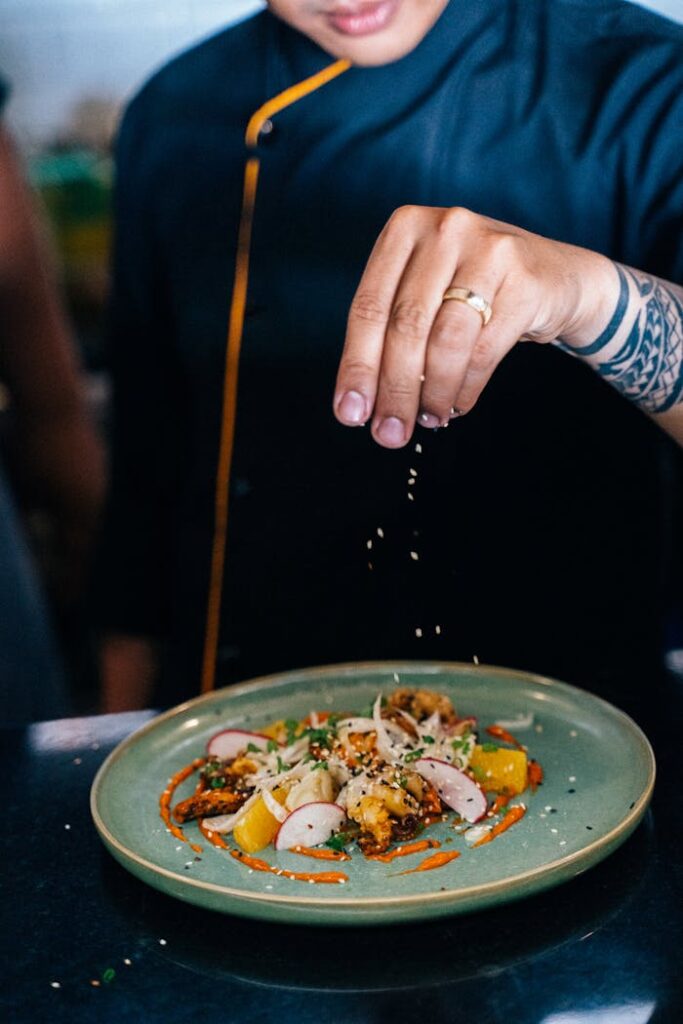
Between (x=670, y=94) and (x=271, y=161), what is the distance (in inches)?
21.4

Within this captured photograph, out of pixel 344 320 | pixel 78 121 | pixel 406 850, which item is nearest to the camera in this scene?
pixel 406 850

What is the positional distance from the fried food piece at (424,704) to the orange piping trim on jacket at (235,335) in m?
0.54

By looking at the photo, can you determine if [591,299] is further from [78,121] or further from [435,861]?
[78,121]

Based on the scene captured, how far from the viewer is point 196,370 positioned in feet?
5.88

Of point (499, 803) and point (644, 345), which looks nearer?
point (499, 803)

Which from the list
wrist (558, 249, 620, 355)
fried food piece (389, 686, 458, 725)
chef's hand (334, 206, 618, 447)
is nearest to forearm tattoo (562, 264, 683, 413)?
wrist (558, 249, 620, 355)

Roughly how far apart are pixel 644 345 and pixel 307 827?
0.64 meters

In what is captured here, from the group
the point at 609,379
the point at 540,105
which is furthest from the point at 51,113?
the point at 609,379

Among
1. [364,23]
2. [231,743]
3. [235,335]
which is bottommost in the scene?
[231,743]

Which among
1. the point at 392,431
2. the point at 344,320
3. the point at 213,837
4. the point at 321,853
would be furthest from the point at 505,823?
the point at 344,320

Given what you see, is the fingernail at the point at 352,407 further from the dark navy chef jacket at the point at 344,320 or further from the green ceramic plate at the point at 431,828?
the dark navy chef jacket at the point at 344,320

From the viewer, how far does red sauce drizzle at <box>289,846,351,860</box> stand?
1068 millimetres

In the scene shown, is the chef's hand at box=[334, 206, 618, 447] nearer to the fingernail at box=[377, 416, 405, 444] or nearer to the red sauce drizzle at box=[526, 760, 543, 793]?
the fingernail at box=[377, 416, 405, 444]

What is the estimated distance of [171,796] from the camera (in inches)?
48.0
